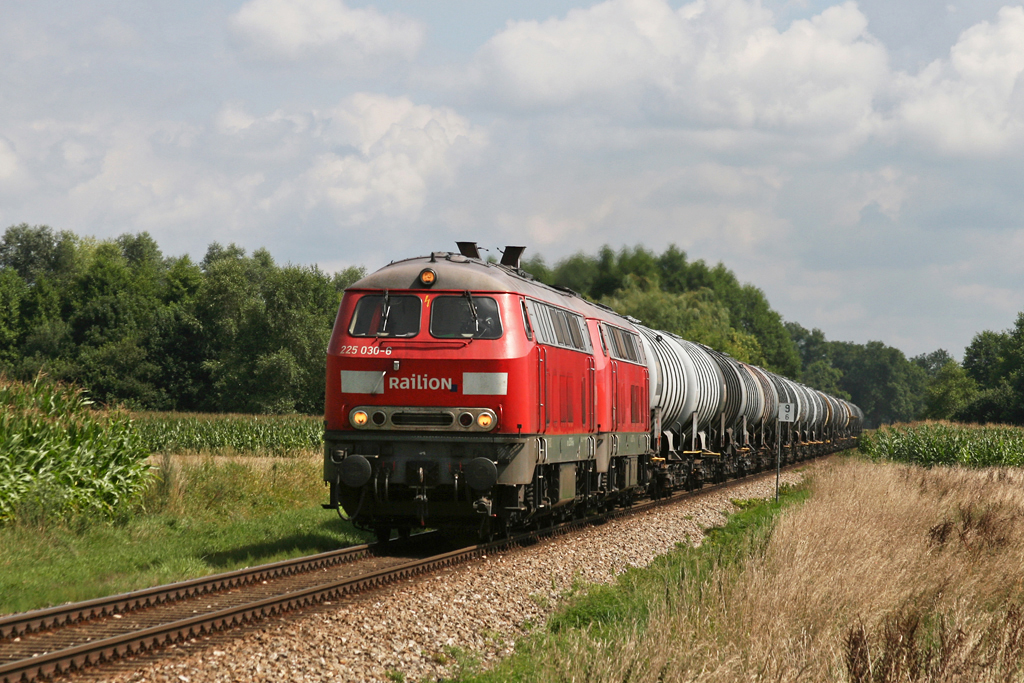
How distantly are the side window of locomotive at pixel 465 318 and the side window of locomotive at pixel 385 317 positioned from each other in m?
0.26

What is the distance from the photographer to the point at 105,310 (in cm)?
8125

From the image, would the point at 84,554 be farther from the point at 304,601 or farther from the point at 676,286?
the point at 676,286

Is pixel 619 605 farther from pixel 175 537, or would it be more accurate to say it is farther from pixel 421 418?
pixel 175 537

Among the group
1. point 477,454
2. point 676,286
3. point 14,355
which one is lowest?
point 477,454

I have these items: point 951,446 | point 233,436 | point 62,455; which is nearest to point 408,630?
point 62,455

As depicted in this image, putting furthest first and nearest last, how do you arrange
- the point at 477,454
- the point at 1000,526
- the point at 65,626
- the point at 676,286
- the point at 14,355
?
the point at 676,286, the point at 14,355, the point at 1000,526, the point at 477,454, the point at 65,626

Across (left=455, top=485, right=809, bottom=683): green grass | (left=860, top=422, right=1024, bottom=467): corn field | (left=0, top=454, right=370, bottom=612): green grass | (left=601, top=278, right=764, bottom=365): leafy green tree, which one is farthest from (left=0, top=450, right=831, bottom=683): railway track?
(left=601, top=278, right=764, bottom=365): leafy green tree

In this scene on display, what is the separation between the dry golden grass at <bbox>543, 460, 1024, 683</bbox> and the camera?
7781 mm

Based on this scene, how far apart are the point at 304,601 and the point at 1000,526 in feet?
38.2

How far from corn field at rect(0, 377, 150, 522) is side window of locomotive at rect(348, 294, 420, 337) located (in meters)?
5.42

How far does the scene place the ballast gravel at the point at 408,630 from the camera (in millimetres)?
7750

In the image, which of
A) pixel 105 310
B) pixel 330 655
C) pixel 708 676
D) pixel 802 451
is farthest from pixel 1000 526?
pixel 105 310

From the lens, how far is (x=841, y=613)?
10055mm

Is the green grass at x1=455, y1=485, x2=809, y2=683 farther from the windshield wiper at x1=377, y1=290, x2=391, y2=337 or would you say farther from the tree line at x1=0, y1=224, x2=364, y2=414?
the tree line at x1=0, y1=224, x2=364, y2=414
